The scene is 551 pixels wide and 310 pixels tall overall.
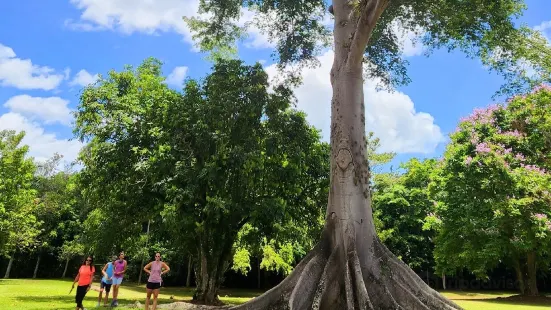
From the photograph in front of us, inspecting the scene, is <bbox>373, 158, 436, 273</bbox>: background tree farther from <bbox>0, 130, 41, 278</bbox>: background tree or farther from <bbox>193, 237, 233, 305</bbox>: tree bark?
<bbox>0, 130, 41, 278</bbox>: background tree

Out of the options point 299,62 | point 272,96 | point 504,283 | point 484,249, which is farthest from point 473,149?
point 504,283

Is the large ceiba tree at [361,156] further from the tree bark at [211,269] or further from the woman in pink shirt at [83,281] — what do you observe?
the tree bark at [211,269]

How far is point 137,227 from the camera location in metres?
18.5

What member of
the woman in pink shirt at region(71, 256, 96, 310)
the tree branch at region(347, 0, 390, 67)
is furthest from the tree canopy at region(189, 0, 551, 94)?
the woman in pink shirt at region(71, 256, 96, 310)

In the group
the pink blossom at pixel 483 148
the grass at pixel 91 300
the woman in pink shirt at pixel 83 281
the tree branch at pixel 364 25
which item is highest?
the pink blossom at pixel 483 148

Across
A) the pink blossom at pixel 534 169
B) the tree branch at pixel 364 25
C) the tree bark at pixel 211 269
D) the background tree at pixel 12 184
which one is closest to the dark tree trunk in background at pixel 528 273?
the pink blossom at pixel 534 169

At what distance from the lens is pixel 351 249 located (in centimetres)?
681

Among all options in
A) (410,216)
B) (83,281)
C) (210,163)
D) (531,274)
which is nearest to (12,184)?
(210,163)

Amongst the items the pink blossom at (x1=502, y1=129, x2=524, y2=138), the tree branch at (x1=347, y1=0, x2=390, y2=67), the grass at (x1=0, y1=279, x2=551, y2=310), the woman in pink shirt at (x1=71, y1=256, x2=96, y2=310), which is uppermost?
the pink blossom at (x1=502, y1=129, x2=524, y2=138)

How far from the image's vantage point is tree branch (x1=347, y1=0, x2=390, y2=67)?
6.43m

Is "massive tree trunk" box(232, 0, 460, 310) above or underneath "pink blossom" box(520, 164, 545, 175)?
underneath

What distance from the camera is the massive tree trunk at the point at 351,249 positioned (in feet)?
21.3

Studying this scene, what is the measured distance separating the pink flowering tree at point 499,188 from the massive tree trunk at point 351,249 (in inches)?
600

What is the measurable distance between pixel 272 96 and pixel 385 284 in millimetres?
9827
